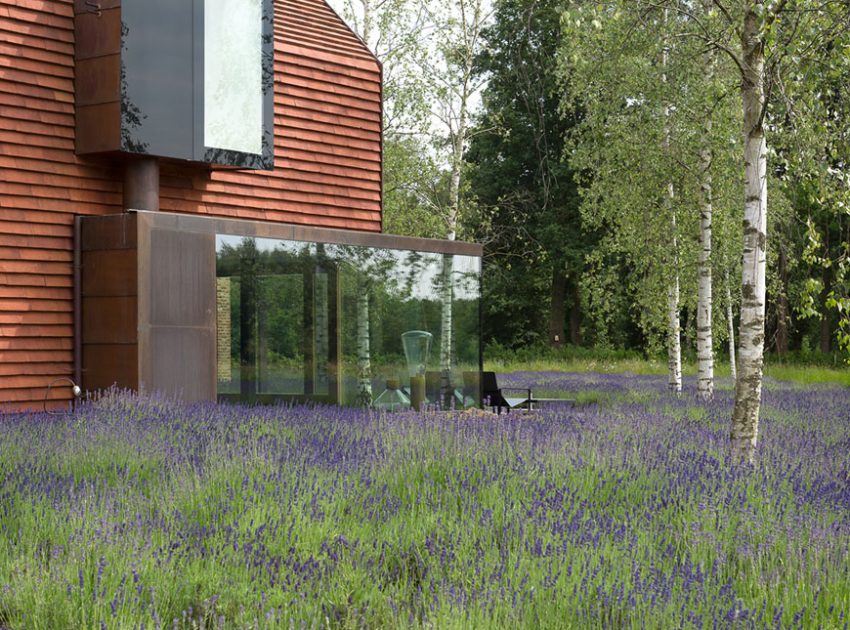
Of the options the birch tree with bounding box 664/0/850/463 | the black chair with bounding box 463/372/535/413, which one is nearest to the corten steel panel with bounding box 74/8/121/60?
the black chair with bounding box 463/372/535/413

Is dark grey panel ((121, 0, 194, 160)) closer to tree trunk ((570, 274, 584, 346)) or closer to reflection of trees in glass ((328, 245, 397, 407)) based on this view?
reflection of trees in glass ((328, 245, 397, 407))

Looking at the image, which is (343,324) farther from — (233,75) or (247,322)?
(233,75)

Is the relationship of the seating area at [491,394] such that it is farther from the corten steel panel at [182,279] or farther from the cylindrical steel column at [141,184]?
the cylindrical steel column at [141,184]

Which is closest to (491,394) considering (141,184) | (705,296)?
(705,296)

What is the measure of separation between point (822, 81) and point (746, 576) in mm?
4465

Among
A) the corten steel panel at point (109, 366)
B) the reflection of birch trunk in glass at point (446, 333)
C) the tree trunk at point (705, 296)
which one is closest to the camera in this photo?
the corten steel panel at point (109, 366)

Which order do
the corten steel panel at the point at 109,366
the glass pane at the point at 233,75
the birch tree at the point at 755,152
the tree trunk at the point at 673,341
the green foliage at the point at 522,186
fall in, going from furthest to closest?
the green foliage at the point at 522,186 → the tree trunk at the point at 673,341 → the glass pane at the point at 233,75 → the corten steel panel at the point at 109,366 → the birch tree at the point at 755,152

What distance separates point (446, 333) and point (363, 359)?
1.47 meters

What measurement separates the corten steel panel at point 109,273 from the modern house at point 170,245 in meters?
0.02

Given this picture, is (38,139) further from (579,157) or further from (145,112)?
(579,157)

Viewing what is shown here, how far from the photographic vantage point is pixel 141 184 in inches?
463

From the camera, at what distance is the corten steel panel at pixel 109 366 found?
1085cm

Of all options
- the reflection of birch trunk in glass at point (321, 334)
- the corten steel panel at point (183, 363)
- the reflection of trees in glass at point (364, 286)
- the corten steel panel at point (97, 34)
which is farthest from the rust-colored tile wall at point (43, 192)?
the reflection of birch trunk in glass at point (321, 334)

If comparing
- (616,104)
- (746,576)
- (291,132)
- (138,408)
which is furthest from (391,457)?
(616,104)
